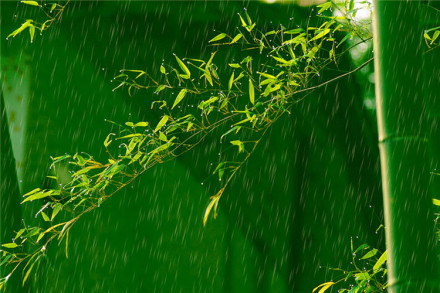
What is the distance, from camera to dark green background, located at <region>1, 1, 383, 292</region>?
3705 millimetres

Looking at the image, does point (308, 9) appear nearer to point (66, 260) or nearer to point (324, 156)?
point (324, 156)

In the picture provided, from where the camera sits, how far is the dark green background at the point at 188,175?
3705 mm

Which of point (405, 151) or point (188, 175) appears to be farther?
point (188, 175)

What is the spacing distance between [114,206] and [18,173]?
621mm

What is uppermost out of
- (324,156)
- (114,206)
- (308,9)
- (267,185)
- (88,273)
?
(308,9)

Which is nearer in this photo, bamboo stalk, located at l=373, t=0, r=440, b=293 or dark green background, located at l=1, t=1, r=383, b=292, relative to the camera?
bamboo stalk, located at l=373, t=0, r=440, b=293

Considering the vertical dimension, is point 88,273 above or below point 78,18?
below

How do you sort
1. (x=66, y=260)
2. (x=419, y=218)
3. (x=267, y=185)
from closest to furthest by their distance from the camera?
(x=419, y=218), (x=66, y=260), (x=267, y=185)

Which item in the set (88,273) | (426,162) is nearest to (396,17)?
(426,162)

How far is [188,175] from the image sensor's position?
3.83 meters

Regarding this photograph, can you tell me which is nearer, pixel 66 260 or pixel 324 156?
pixel 66 260

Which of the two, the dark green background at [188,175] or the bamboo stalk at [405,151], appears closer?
the bamboo stalk at [405,151]

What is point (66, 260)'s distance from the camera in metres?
3.63

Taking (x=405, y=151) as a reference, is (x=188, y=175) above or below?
below
